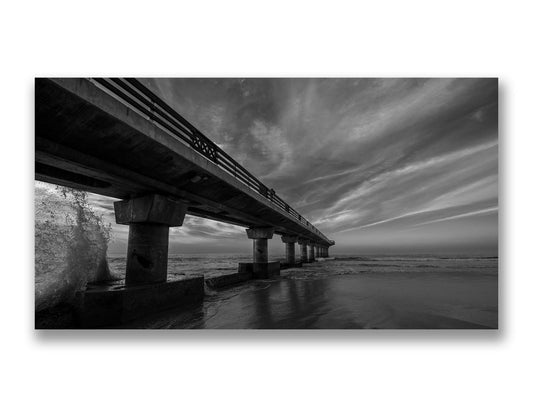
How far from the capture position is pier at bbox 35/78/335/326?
10.7 ft

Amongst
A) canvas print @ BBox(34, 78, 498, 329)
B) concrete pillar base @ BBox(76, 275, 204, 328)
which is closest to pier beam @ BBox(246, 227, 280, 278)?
canvas print @ BBox(34, 78, 498, 329)

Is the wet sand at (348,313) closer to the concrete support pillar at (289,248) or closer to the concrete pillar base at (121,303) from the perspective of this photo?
the concrete pillar base at (121,303)

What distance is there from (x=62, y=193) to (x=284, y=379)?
7152mm

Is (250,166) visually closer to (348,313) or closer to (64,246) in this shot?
(348,313)

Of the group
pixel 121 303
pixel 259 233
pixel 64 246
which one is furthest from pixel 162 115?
pixel 259 233

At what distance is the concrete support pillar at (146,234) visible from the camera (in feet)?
18.1

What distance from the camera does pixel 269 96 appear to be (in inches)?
213

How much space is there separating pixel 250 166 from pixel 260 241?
746 centimetres

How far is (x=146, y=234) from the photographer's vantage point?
570 cm

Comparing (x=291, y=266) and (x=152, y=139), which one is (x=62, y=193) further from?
(x=291, y=266)

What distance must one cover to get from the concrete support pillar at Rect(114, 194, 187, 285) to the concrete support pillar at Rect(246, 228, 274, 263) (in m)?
8.47

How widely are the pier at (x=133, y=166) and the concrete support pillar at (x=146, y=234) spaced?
22 millimetres

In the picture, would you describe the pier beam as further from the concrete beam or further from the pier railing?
the pier railing

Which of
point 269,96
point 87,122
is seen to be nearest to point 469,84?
point 269,96
